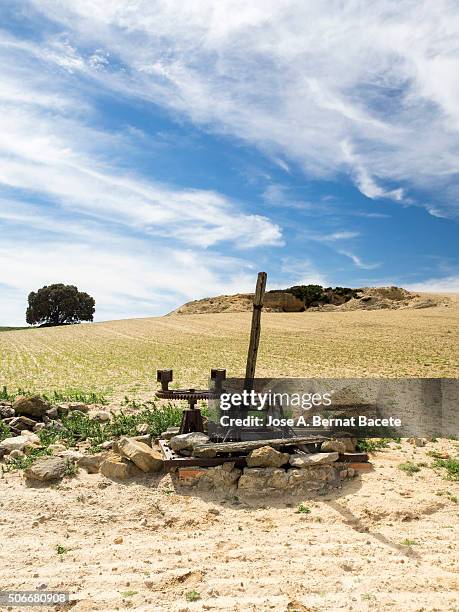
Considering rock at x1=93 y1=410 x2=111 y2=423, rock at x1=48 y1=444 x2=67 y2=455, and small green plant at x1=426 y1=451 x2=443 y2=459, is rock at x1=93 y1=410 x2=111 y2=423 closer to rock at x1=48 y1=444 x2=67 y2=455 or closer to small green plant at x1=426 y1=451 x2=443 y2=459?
rock at x1=48 y1=444 x2=67 y2=455

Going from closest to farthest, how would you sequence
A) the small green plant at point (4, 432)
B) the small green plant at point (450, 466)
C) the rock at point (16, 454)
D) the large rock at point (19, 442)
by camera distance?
the small green plant at point (450, 466)
the rock at point (16, 454)
the large rock at point (19, 442)
the small green plant at point (4, 432)

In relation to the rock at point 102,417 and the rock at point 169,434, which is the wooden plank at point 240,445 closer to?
the rock at point 169,434

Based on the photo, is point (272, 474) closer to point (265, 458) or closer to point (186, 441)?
point (265, 458)

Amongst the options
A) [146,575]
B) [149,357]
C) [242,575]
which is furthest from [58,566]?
[149,357]

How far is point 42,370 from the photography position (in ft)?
95.5

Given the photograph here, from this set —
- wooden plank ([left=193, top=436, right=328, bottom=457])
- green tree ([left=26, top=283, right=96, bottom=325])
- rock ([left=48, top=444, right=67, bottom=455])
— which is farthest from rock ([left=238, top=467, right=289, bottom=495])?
green tree ([left=26, top=283, right=96, bottom=325])

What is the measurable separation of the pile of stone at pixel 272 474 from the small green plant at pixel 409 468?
3.21 feet

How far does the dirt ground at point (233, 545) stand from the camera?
5699 millimetres

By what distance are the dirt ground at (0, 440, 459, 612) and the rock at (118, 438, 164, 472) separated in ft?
0.72

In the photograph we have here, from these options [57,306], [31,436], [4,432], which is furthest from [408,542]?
[57,306]

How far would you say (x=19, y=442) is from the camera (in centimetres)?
1019

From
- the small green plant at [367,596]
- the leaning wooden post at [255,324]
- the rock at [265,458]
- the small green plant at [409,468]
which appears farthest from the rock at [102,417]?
the small green plant at [367,596]

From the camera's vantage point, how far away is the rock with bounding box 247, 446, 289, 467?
891cm

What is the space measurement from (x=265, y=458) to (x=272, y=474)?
30cm
